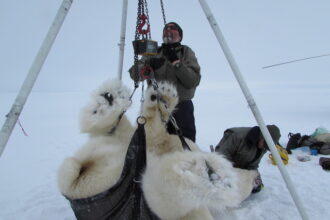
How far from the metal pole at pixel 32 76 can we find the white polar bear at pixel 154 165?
32 centimetres

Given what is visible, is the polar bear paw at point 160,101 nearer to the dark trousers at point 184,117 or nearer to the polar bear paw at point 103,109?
the polar bear paw at point 103,109

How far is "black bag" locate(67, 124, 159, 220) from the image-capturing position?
3.88 feet

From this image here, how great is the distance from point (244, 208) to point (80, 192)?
1833mm

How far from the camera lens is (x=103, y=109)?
5.02ft

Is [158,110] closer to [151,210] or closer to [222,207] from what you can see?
[151,210]

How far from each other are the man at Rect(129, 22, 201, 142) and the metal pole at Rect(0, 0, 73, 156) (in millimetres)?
622

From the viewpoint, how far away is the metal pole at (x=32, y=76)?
1285mm

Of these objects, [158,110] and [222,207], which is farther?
[158,110]

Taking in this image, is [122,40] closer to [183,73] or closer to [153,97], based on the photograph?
[183,73]

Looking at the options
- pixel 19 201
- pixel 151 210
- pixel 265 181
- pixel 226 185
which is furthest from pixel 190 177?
pixel 265 181

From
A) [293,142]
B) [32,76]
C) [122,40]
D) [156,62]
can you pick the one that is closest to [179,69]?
[156,62]

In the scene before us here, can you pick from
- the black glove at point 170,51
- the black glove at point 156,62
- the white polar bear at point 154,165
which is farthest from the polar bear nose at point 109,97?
the black glove at point 170,51

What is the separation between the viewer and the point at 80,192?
118 centimetres

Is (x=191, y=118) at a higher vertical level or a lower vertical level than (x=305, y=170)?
higher
